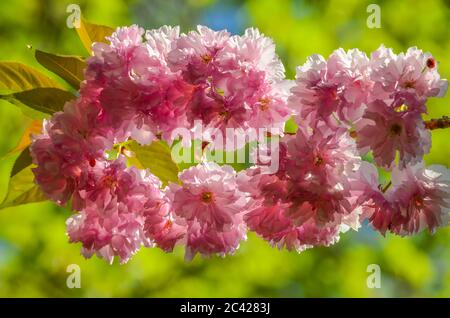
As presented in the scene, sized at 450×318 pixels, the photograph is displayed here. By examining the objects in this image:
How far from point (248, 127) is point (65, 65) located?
0.30 metres

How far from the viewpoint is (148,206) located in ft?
3.37

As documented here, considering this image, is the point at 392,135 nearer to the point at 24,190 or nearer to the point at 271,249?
the point at 24,190

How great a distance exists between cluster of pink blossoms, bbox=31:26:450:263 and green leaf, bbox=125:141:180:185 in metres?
0.04

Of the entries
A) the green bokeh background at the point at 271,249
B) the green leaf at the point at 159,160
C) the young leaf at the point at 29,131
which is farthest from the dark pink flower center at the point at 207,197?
the green bokeh background at the point at 271,249

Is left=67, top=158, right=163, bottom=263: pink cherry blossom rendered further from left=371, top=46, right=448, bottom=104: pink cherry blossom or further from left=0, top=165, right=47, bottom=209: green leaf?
left=371, top=46, right=448, bottom=104: pink cherry blossom

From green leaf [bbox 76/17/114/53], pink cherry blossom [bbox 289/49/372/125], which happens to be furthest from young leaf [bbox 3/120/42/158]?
pink cherry blossom [bbox 289/49/372/125]

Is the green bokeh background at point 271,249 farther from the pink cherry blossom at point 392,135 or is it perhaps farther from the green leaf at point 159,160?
the pink cherry blossom at point 392,135

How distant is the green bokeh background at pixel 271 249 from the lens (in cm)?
293

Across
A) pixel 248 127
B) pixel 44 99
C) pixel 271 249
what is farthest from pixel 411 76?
pixel 271 249

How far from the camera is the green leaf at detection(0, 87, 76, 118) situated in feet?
3.36

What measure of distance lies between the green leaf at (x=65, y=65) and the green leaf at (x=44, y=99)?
0.09 feet

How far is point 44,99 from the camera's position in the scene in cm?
103
